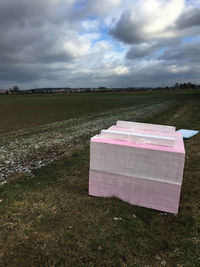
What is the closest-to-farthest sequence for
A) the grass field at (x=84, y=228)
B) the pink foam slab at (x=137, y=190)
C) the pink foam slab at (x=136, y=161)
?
the grass field at (x=84, y=228), the pink foam slab at (x=136, y=161), the pink foam slab at (x=137, y=190)

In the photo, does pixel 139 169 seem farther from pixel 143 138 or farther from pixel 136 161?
pixel 143 138

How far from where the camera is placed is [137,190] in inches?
135

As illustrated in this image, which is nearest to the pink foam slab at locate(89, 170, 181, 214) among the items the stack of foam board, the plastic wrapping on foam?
the stack of foam board

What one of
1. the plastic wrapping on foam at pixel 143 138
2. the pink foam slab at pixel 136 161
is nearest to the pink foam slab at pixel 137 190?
the pink foam slab at pixel 136 161

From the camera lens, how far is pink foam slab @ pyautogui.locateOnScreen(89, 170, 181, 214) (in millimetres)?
3223

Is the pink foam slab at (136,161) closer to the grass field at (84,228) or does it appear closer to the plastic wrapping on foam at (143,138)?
the plastic wrapping on foam at (143,138)

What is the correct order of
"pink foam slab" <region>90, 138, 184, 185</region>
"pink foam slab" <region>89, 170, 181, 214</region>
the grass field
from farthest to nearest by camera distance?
"pink foam slab" <region>89, 170, 181, 214</region> → "pink foam slab" <region>90, 138, 184, 185</region> → the grass field

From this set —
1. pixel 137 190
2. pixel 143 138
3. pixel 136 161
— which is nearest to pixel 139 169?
pixel 136 161

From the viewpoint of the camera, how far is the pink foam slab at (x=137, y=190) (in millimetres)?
3223

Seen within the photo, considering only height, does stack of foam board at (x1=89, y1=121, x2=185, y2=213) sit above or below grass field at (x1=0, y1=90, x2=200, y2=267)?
above

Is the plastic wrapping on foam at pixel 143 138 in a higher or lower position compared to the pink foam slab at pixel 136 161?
higher

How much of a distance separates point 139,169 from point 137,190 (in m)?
0.46

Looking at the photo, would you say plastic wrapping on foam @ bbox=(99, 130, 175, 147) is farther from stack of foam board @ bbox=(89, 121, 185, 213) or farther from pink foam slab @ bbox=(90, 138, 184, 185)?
pink foam slab @ bbox=(90, 138, 184, 185)

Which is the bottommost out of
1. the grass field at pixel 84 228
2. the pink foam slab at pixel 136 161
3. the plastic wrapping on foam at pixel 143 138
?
the grass field at pixel 84 228
